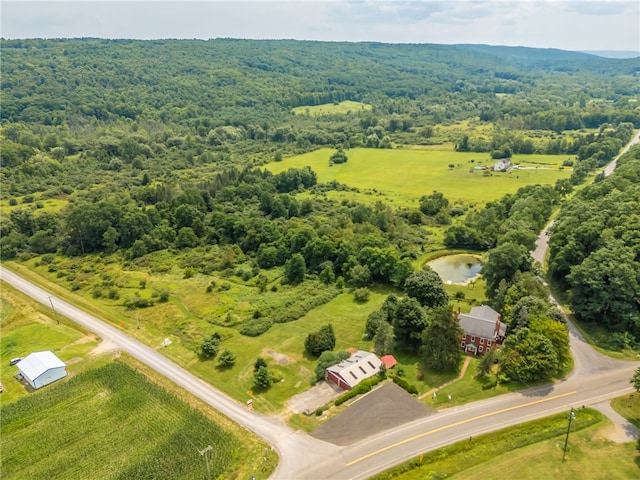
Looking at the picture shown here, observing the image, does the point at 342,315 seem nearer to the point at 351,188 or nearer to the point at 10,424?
the point at 10,424

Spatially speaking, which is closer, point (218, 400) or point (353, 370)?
point (218, 400)

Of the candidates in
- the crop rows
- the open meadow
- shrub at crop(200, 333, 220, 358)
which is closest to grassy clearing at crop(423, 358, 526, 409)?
the open meadow

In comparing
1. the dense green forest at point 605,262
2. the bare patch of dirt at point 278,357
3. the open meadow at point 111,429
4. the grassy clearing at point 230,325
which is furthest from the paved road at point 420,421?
the bare patch of dirt at point 278,357

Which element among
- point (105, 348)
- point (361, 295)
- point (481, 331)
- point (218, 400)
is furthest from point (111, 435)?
point (481, 331)

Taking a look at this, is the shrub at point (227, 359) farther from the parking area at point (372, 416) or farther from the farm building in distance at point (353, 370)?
the parking area at point (372, 416)

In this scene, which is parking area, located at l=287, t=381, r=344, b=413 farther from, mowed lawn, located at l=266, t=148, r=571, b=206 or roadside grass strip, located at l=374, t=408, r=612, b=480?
mowed lawn, located at l=266, t=148, r=571, b=206

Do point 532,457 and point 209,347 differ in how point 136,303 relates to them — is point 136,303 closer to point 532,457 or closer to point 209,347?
point 209,347
